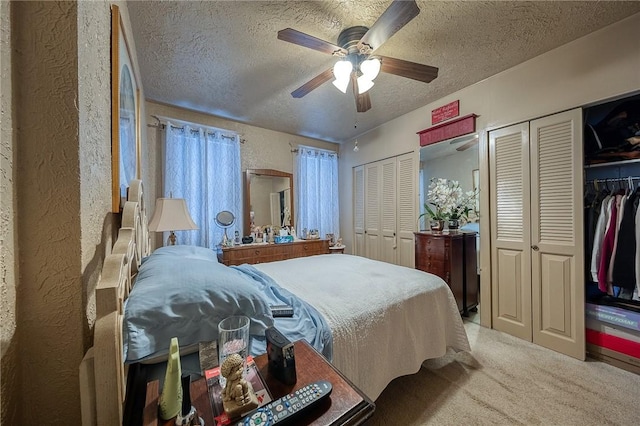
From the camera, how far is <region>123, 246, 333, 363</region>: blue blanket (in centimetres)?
80

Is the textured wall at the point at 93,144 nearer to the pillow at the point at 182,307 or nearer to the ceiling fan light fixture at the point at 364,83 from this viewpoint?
the pillow at the point at 182,307

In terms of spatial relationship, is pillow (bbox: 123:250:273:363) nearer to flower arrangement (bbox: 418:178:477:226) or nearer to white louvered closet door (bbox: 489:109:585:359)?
white louvered closet door (bbox: 489:109:585:359)

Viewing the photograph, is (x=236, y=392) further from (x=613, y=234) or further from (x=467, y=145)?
(x=467, y=145)

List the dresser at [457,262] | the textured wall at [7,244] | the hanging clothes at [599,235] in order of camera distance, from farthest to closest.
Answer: the dresser at [457,262] < the hanging clothes at [599,235] < the textured wall at [7,244]

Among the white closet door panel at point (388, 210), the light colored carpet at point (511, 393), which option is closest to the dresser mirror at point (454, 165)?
the white closet door panel at point (388, 210)

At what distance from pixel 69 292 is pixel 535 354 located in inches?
121

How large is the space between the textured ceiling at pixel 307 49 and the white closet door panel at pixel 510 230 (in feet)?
2.60

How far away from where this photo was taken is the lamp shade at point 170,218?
208cm

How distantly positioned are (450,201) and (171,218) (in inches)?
121

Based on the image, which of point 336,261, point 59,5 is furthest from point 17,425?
point 336,261

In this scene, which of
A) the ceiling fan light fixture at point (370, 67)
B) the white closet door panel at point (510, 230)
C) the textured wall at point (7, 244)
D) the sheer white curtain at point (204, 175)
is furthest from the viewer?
the sheer white curtain at point (204, 175)

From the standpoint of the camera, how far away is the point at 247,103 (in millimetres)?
3021

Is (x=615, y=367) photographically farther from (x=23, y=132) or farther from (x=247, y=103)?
(x=247, y=103)

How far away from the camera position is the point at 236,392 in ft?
2.16
